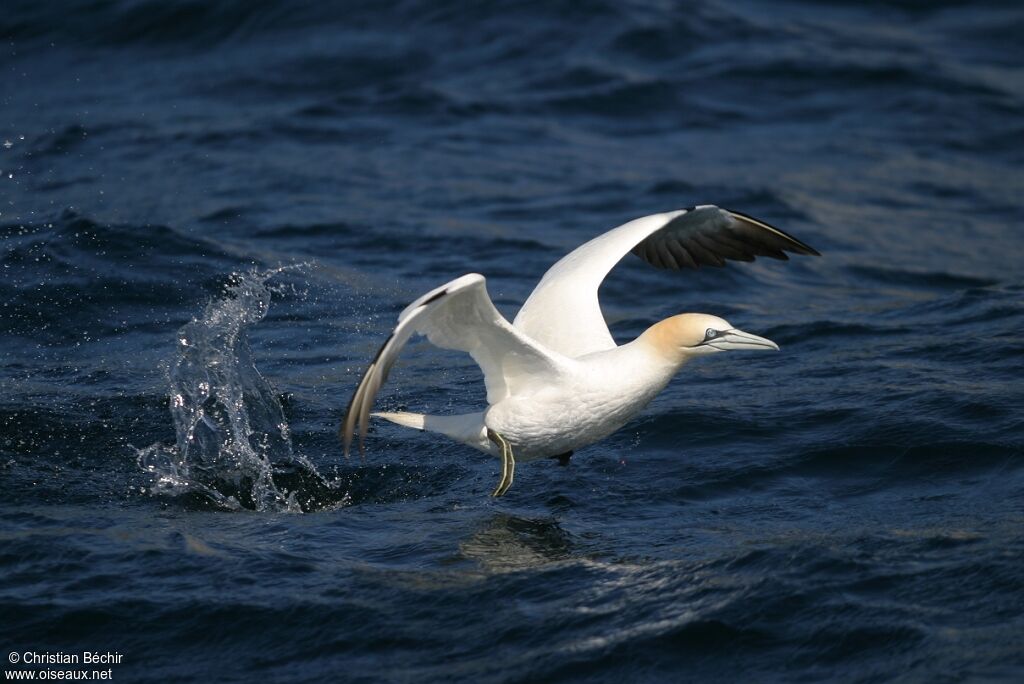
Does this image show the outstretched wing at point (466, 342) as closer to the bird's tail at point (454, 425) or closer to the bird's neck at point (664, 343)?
the bird's tail at point (454, 425)

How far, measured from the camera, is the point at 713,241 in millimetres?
8523

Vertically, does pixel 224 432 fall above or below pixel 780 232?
below

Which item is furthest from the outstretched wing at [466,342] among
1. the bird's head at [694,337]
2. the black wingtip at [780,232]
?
the black wingtip at [780,232]

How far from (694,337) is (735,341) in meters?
0.22

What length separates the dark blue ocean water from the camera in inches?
228

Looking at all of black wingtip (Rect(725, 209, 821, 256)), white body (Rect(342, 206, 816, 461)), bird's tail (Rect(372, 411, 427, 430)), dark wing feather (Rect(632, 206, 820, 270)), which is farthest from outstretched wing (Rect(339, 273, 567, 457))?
black wingtip (Rect(725, 209, 821, 256))

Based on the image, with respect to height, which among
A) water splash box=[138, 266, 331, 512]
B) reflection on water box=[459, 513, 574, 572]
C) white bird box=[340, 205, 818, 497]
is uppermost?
white bird box=[340, 205, 818, 497]

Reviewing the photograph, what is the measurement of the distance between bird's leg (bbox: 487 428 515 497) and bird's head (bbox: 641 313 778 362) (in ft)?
3.02

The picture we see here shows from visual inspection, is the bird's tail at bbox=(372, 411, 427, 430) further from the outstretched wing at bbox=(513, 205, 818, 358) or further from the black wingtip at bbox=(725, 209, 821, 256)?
the black wingtip at bbox=(725, 209, 821, 256)

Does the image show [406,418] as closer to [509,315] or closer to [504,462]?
[504,462]

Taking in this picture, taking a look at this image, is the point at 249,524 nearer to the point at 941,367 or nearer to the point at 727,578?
the point at 727,578

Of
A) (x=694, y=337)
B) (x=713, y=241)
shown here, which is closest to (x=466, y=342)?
(x=694, y=337)

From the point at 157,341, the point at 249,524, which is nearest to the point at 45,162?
the point at 157,341

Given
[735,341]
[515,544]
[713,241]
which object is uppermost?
[713,241]
